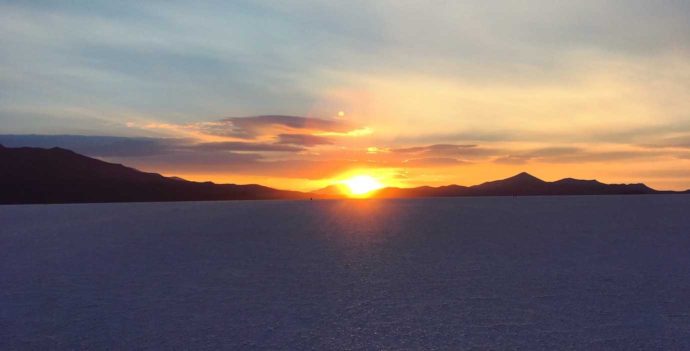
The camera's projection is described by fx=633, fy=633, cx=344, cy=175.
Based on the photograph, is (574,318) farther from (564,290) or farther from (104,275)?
(104,275)

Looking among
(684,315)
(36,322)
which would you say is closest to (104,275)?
(36,322)

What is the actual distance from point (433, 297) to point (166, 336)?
5.51 meters

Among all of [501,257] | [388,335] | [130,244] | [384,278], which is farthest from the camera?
[130,244]

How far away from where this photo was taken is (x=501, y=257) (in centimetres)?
2059

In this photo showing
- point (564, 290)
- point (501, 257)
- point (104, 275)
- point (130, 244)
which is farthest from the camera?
point (130, 244)

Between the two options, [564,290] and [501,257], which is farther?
[501,257]

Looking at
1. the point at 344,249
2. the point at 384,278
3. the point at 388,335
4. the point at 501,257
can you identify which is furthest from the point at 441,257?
the point at 388,335

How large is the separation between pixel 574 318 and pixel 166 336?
6715mm

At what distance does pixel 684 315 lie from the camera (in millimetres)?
11000

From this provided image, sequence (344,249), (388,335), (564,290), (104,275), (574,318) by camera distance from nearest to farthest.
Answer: (388,335) → (574,318) → (564,290) → (104,275) → (344,249)

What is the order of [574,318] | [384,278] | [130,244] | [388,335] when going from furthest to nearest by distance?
[130,244] → [384,278] → [574,318] → [388,335]

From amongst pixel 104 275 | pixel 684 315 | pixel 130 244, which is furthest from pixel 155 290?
pixel 130 244

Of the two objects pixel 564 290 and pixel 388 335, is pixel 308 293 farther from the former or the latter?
pixel 564 290

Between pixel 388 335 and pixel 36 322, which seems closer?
pixel 388 335
